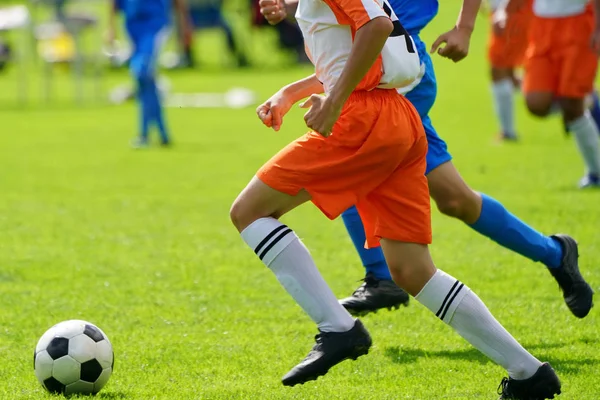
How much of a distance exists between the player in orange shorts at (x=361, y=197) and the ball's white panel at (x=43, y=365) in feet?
2.99

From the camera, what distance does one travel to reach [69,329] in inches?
168

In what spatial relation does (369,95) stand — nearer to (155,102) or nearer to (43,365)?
(43,365)

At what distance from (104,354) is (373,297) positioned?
143 cm

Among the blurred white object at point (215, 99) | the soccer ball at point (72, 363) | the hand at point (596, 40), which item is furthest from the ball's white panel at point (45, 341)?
the blurred white object at point (215, 99)

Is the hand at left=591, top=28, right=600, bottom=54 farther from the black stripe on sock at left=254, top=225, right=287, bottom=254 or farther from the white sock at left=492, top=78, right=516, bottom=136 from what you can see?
the black stripe on sock at left=254, top=225, right=287, bottom=254

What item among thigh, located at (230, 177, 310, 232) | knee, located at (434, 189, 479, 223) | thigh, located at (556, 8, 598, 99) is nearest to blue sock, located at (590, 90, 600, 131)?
thigh, located at (556, 8, 598, 99)

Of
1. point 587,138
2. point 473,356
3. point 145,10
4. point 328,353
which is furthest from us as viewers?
point 145,10

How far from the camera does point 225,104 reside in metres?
18.7

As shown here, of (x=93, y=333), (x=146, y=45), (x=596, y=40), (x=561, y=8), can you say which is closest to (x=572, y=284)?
(x=93, y=333)

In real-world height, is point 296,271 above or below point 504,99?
above

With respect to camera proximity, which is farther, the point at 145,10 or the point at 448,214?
the point at 145,10

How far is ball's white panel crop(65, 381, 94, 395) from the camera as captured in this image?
4.11 m

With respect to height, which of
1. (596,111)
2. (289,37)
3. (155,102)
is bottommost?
(289,37)

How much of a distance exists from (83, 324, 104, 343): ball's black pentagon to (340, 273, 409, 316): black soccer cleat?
1.24 metres
